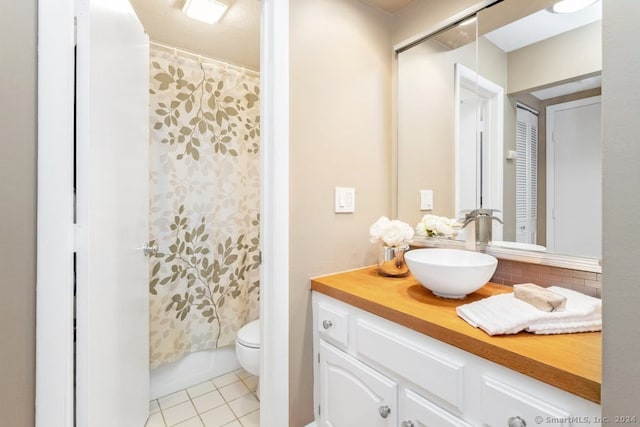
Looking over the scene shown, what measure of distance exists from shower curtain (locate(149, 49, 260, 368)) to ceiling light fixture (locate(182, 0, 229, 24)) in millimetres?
306

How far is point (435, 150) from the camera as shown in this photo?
155 cm

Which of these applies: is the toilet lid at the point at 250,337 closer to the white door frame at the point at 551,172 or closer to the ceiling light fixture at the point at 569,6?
the white door frame at the point at 551,172

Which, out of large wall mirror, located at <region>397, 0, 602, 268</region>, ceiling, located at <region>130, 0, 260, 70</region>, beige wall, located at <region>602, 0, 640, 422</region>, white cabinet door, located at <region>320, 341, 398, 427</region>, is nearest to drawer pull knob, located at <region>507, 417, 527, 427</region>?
beige wall, located at <region>602, 0, 640, 422</region>

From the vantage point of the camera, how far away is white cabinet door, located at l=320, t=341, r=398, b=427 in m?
0.98

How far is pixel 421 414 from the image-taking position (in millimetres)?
874

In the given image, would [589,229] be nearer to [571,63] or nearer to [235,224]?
[571,63]

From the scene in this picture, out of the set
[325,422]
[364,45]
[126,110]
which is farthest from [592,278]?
[126,110]

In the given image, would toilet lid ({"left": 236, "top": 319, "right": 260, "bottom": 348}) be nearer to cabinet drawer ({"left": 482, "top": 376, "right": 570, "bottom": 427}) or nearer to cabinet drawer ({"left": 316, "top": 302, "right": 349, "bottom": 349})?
cabinet drawer ({"left": 316, "top": 302, "right": 349, "bottom": 349})

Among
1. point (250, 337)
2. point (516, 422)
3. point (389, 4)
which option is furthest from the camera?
point (250, 337)

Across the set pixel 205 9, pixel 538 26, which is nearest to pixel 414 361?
pixel 538 26

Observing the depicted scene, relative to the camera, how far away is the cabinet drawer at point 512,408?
2.03ft

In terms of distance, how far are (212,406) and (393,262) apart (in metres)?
1.38

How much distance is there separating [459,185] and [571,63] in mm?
609

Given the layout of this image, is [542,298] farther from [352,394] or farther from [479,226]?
[352,394]
